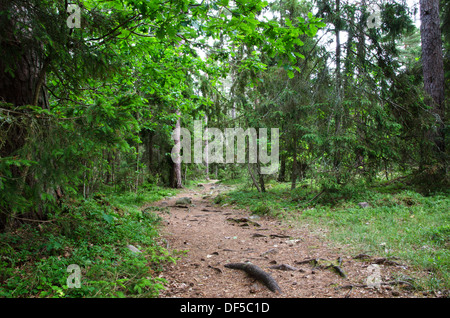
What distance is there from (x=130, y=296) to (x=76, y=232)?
81.1 inches

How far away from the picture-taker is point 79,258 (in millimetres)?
3801

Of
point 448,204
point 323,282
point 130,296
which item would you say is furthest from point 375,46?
point 130,296

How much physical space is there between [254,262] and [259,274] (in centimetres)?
80

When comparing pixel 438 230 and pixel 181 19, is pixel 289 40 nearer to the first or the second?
pixel 181 19

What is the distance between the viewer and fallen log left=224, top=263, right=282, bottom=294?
3.61 meters

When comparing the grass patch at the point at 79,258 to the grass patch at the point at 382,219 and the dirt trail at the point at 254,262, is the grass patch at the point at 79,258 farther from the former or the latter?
the grass patch at the point at 382,219

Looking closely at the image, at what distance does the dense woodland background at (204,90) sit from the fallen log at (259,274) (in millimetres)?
2702

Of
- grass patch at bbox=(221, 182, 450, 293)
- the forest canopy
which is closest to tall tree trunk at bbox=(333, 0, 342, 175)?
the forest canopy

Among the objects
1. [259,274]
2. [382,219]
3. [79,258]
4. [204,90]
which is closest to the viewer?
[79,258]

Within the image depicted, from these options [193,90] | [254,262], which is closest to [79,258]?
[254,262]

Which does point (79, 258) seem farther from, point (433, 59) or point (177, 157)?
point (177, 157)

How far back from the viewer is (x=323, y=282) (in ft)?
12.1

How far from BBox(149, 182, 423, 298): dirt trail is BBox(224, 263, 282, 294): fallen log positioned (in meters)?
0.07

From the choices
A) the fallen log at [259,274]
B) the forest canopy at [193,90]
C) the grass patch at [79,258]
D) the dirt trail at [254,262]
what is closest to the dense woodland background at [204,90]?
the forest canopy at [193,90]
